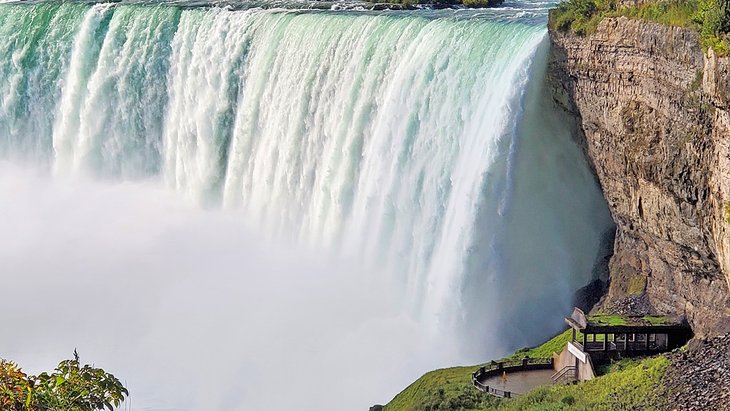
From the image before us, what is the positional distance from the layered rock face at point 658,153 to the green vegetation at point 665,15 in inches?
8.0

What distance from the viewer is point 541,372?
2900 centimetres

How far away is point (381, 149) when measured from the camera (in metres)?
35.2

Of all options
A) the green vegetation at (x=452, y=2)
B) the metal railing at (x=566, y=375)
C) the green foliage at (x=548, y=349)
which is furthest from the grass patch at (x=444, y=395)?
the green vegetation at (x=452, y=2)

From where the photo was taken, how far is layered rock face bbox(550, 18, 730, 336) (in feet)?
83.5

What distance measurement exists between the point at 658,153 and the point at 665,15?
272 centimetres

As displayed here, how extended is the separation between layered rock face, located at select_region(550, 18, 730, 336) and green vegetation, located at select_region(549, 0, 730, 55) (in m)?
0.20

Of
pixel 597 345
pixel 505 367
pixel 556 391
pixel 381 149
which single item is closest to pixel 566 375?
pixel 597 345

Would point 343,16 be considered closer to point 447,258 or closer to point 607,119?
point 447,258

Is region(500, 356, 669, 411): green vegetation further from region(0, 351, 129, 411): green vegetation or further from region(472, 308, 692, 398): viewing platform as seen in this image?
region(0, 351, 129, 411): green vegetation

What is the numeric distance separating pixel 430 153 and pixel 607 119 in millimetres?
5603

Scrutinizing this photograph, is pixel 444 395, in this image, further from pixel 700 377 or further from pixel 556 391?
pixel 700 377

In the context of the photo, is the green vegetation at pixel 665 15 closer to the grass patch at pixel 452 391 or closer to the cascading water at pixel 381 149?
the cascading water at pixel 381 149

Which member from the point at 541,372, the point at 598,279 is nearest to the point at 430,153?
the point at 598,279

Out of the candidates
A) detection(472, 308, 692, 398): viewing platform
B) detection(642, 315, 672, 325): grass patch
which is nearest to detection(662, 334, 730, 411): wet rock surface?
detection(472, 308, 692, 398): viewing platform
